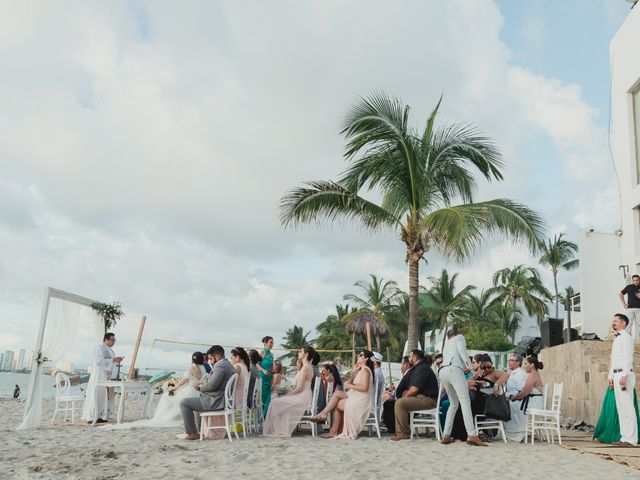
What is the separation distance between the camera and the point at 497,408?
8531mm

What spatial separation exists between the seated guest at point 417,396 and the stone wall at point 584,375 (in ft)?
13.8

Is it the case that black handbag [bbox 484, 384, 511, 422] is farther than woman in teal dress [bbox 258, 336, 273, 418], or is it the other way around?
woman in teal dress [bbox 258, 336, 273, 418]

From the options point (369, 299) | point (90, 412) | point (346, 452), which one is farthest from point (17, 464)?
point (369, 299)

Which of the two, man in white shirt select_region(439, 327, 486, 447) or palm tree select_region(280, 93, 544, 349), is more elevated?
palm tree select_region(280, 93, 544, 349)

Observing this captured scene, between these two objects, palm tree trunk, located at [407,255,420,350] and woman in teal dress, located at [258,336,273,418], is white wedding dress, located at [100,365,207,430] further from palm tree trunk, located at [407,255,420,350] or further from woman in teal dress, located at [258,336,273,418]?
palm tree trunk, located at [407,255,420,350]

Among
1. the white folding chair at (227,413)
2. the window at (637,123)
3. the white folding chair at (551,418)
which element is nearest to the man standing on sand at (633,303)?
the white folding chair at (551,418)

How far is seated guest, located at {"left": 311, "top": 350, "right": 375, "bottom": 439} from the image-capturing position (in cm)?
882

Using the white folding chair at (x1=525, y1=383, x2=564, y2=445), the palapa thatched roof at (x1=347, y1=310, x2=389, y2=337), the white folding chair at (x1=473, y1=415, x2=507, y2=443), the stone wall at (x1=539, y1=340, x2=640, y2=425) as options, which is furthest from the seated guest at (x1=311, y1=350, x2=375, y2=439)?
the palapa thatched roof at (x1=347, y1=310, x2=389, y2=337)

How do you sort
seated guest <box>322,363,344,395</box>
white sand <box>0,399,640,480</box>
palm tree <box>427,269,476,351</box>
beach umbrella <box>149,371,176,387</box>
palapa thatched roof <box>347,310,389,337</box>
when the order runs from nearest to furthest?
white sand <box>0,399,640,480</box> → seated guest <box>322,363,344,395</box> → beach umbrella <box>149,371,176,387</box> → palapa thatched roof <box>347,310,389,337</box> → palm tree <box>427,269,476,351</box>

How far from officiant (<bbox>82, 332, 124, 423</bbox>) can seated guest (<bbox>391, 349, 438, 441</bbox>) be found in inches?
200

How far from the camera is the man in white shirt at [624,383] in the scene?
319 inches

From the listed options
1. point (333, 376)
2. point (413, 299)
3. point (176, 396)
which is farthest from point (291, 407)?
point (413, 299)

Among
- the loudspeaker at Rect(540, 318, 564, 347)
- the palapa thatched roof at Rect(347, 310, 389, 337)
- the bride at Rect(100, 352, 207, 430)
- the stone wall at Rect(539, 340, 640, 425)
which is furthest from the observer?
the palapa thatched roof at Rect(347, 310, 389, 337)

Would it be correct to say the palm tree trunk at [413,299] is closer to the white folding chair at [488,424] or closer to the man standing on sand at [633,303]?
the white folding chair at [488,424]
